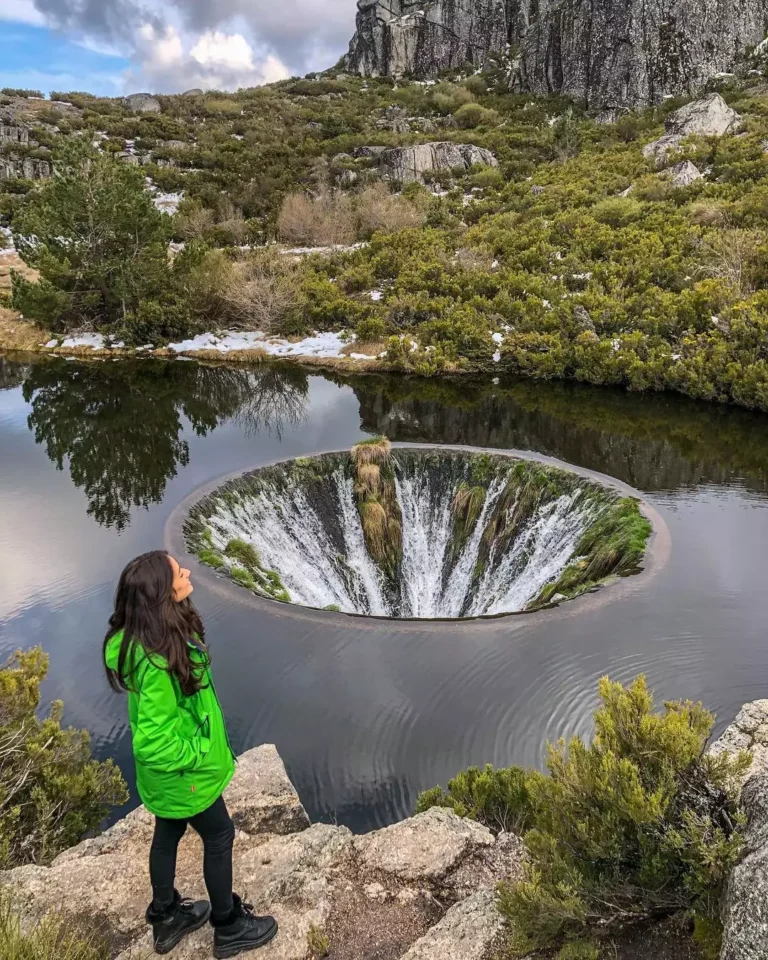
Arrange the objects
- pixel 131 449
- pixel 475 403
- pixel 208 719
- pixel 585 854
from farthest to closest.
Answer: pixel 475 403 < pixel 131 449 < pixel 585 854 < pixel 208 719

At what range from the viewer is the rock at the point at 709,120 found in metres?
37.2

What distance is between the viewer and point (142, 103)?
210 feet

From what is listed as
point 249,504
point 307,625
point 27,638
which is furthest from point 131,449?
point 307,625

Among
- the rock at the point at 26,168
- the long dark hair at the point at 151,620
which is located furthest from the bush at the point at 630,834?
the rock at the point at 26,168

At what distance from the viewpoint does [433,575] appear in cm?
1234

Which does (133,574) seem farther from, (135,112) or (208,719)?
(135,112)

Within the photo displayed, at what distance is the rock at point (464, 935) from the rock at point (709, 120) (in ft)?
142

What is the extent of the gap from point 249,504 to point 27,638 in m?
4.84

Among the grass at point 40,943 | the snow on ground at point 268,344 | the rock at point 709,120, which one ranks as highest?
the rock at point 709,120

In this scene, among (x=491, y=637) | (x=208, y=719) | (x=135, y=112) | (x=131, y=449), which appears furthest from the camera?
(x=135, y=112)

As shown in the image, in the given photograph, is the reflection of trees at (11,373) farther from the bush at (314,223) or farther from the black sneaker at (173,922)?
the black sneaker at (173,922)

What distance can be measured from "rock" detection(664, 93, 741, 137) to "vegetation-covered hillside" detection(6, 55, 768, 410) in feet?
3.23

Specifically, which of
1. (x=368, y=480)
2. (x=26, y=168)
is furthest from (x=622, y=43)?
(x=368, y=480)

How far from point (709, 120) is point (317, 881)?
4530 centimetres
